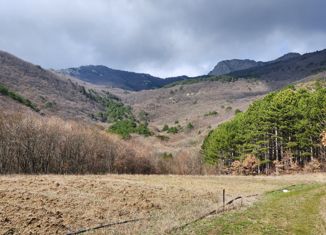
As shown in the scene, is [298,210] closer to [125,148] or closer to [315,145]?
[315,145]

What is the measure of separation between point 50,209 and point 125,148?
3049 inches

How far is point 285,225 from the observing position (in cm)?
2597

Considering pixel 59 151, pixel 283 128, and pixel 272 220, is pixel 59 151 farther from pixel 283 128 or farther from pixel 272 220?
pixel 272 220

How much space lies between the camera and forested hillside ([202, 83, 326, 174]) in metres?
89.4

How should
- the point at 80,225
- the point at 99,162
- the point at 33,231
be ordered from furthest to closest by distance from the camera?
the point at 99,162 → the point at 80,225 → the point at 33,231

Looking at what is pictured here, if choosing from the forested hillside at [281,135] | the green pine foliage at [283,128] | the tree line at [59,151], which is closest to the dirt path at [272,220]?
the tree line at [59,151]

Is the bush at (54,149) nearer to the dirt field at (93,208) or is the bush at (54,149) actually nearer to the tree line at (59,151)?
the tree line at (59,151)

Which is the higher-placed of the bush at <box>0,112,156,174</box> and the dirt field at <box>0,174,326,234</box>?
the bush at <box>0,112,156,174</box>

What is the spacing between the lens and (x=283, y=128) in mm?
92812

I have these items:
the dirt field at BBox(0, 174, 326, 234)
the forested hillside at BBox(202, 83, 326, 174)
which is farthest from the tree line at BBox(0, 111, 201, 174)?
the dirt field at BBox(0, 174, 326, 234)

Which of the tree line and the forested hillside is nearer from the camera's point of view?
the tree line

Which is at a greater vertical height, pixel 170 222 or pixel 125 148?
pixel 125 148

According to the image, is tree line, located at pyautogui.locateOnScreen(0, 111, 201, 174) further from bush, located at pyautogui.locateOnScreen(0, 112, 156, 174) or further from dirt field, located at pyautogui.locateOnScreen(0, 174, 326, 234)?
dirt field, located at pyautogui.locateOnScreen(0, 174, 326, 234)

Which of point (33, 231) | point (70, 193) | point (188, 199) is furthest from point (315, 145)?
point (33, 231)
